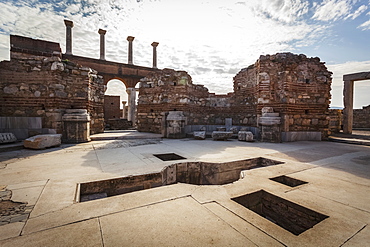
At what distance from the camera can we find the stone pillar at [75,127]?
19.8ft

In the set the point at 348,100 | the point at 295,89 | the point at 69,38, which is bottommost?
the point at 348,100

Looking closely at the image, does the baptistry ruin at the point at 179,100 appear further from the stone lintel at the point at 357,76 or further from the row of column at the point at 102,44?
the row of column at the point at 102,44

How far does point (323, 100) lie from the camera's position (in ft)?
24.8

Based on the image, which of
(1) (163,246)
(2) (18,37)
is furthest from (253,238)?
(2) (18,37)

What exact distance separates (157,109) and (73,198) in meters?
6.89

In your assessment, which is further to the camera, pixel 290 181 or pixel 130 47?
pixel 130 47

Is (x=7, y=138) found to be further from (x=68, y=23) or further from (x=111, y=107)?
(x=68, y=23)

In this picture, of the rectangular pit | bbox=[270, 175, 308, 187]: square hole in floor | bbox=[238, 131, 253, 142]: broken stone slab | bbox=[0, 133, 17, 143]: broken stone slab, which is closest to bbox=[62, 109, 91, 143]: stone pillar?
bbox=[0, 133, 17, 143]: broken stone slab

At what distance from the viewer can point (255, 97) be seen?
7910mm

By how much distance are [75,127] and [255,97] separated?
7.58 m

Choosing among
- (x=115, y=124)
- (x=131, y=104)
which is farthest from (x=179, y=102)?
(x=131, y=104)

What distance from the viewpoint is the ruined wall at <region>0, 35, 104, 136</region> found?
5.83 metres

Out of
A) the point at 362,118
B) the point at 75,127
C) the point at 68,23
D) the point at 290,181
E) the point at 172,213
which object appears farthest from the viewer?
the point at 68,23

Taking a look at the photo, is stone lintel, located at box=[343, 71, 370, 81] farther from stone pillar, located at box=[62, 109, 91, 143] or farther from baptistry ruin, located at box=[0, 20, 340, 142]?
stone pillar, located at box=[62, 109, 91, 143]
